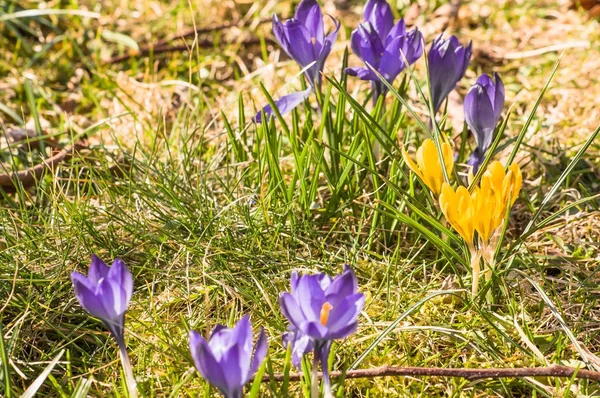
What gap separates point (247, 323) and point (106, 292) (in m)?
0.26

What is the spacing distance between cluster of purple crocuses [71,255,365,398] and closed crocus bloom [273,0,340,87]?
0.75 m

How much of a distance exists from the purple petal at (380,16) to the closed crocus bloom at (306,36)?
0.10 m

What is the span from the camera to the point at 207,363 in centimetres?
113

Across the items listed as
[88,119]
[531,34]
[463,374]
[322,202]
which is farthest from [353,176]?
[531,34]

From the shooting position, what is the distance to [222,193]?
202 cm

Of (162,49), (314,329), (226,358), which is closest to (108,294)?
(226,358)

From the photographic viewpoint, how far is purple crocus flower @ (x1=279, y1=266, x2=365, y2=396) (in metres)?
1.18

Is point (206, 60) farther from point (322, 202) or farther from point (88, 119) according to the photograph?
point (322, 202)

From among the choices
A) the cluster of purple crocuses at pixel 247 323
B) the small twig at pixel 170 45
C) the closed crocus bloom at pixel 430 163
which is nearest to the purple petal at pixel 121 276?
the cluster of purple crocuses at pixel 247 323

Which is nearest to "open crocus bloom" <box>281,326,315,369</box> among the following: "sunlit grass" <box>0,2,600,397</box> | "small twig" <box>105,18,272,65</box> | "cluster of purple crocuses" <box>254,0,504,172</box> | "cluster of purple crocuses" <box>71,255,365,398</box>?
"cluster of purple crocuses" <box>71,255,365,398</box>

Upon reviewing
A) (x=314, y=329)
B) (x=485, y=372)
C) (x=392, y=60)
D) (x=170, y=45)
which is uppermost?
(x=392, y=60)

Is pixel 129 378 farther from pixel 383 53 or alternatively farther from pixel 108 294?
pixel 383 53

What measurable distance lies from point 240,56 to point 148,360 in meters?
2.10

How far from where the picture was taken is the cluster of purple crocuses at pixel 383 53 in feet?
5.78
